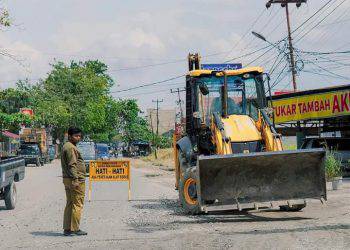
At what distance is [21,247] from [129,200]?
8.71 metres

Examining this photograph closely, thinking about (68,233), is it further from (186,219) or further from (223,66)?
(223,66)

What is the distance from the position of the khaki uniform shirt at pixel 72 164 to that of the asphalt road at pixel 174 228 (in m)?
1.07

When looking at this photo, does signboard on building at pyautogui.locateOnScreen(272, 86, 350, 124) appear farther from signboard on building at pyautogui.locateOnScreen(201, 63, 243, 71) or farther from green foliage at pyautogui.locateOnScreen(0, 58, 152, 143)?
green foliage at pyautogui.locateOnScreen(0, 58, 152, 143)

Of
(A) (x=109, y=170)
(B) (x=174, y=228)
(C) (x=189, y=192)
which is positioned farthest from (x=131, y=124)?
(B) (x=174, y=228)

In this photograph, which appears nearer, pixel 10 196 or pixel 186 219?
pixel 186 219

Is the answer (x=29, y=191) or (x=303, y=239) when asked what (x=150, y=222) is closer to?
(x=303, y=239)

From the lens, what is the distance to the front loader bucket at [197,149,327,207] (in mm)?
12594

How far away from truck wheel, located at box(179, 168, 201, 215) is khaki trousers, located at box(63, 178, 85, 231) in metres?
3.21

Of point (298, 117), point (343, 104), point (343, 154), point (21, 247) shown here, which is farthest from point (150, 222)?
point (298, 117)

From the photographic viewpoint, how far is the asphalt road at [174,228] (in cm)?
944

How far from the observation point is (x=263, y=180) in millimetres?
12711

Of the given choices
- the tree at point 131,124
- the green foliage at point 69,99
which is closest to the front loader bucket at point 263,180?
the green foliage at point 69,99

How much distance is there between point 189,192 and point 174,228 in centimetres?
233

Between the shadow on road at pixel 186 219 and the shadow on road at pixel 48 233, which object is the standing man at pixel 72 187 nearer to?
the shadow on road at pixel 48 233
